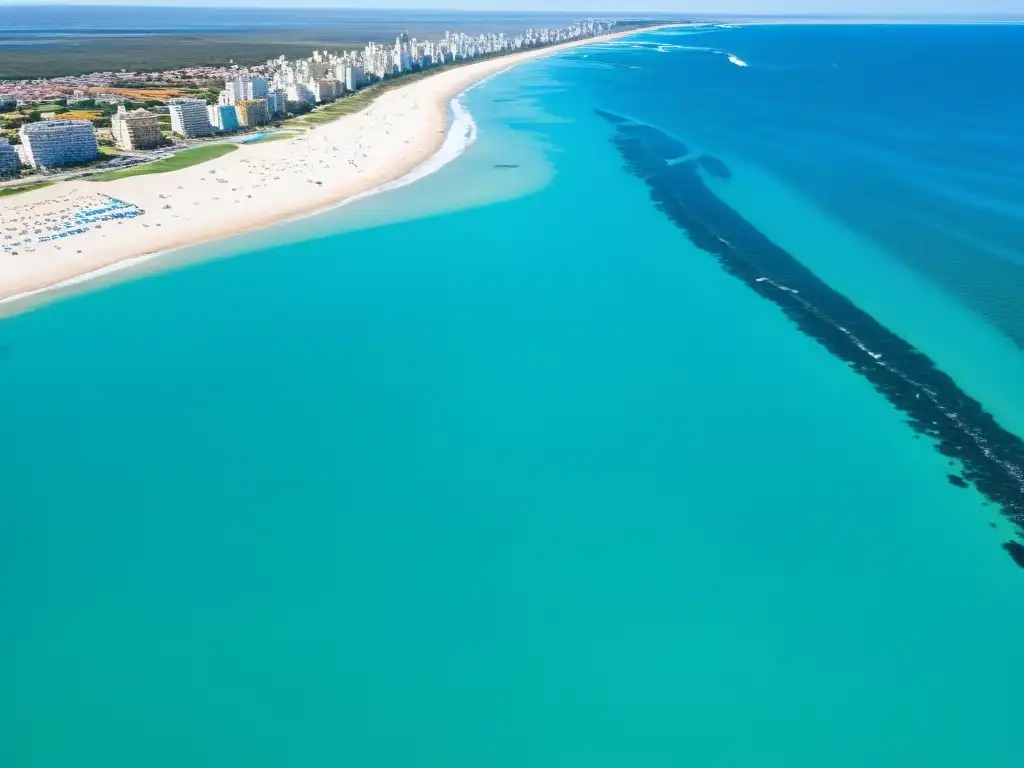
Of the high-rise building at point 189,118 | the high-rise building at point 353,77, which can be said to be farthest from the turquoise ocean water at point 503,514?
the high-rise building at point 353,77

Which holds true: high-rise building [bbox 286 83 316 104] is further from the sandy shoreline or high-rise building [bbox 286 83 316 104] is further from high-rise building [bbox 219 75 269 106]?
the sandy shoreline

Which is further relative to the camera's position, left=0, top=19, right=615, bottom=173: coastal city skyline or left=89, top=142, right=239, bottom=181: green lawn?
left=0, top=19, right=615, bottom=173: coastal city skyline

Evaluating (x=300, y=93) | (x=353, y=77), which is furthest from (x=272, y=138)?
(x=353, y=77)

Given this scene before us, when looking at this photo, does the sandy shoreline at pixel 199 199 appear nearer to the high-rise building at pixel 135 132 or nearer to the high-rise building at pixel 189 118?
the high-rise building at pixel 135 132

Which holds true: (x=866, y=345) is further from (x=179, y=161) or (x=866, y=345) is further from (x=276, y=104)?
(x=276, y=104)

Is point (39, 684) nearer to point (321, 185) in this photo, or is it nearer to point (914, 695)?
point (914, 695)

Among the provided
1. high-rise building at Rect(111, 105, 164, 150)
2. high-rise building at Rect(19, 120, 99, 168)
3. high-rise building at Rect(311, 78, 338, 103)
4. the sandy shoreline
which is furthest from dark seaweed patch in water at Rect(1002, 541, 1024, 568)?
high-rise building at Rect(311, 78, 338, 103)
